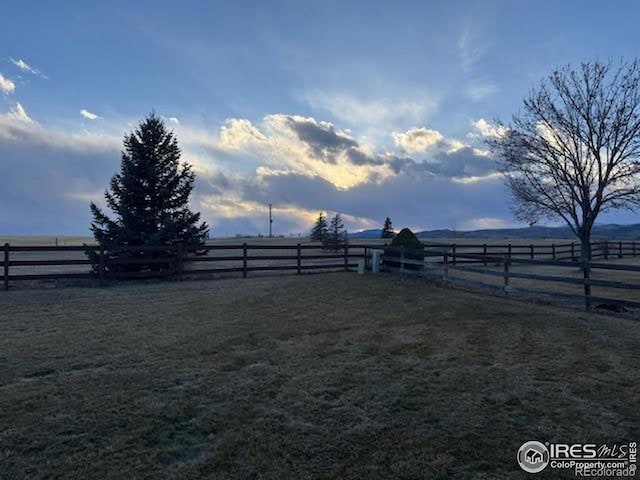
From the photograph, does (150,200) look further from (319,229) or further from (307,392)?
(319,229)

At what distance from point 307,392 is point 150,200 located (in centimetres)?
1586

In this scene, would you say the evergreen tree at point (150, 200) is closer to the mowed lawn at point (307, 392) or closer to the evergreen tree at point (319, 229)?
the mowed lawn at point (307, 392)

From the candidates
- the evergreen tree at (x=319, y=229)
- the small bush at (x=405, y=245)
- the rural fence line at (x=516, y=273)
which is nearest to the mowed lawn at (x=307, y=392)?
the rural fence line at (x=516, y=273)

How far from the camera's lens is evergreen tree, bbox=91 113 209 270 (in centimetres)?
1731

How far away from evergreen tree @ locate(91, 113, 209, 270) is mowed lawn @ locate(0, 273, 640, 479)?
8431mm

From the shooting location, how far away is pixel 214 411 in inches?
163

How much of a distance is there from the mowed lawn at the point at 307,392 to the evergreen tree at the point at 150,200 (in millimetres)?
8431

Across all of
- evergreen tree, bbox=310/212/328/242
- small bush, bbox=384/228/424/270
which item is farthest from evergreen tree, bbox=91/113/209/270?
evergreen tree, bbox=310/212/328/242

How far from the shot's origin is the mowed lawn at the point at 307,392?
3.25 metres

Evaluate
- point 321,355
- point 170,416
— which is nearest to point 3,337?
point 170,416

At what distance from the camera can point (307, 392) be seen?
4.64 meters

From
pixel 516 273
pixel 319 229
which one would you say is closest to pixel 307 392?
pixel 516 273

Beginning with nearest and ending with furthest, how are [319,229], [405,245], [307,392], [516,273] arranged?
[307,392] < [516,273] < [405,245] < [319,229]

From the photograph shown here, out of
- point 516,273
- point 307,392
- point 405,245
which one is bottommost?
point 307,392
